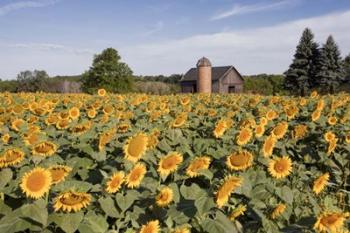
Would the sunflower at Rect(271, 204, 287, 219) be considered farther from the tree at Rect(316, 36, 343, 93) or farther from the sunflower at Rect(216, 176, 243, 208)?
the tree at Rect(316, 36, 343, 93)

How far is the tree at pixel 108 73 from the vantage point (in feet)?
146

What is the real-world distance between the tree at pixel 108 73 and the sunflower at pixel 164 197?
40.8m

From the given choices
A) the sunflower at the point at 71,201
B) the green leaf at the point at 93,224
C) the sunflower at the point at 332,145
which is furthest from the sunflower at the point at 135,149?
the sunflower at the point at 332,145

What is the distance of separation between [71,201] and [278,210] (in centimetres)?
129

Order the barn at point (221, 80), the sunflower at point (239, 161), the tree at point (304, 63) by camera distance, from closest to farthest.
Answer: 1. the sunflower at point (239, 161)
2. the tree at point (304, 63)
3. the barn at point (221, 80)

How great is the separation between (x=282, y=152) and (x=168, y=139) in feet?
3.89

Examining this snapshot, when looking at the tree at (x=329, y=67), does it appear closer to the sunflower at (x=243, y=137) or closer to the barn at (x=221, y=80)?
the barn at (x=221, y=80)

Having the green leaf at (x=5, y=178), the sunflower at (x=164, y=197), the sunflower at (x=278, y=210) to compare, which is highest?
the green leaf at (x=5, y=178)

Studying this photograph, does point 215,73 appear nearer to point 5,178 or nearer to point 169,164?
point 169,164

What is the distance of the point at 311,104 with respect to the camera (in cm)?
754

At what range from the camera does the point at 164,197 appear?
8.94 ft

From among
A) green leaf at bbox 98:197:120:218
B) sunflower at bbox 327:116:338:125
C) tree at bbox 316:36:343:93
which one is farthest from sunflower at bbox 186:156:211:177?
tree at bbox 316:36:343:93

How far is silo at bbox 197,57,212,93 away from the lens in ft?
111

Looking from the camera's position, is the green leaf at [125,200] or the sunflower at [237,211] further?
the sunflower at [237,211]
